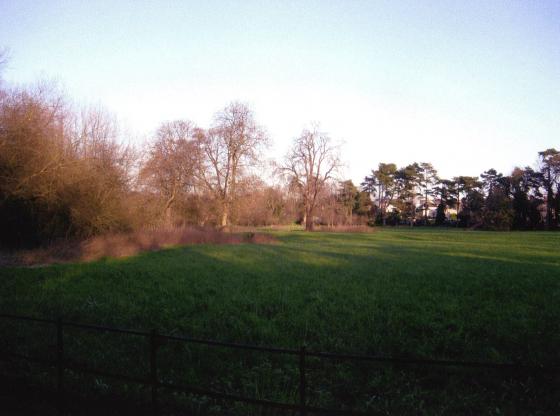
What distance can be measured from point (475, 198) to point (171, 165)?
5770 centimetres

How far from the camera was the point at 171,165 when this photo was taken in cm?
4275

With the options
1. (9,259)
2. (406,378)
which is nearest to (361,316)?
(406,378)

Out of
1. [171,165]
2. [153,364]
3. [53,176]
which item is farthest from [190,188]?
[153,364]

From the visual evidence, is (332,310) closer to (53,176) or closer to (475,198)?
(53,176)

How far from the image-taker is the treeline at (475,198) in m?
63.8

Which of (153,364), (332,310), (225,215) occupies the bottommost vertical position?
(332,310)

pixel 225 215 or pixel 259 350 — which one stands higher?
pixel 225 215

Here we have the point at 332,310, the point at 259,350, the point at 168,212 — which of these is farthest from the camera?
the point at 168,212

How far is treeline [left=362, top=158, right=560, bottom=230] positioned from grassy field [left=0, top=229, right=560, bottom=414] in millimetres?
55777

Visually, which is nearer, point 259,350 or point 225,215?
point 259,350

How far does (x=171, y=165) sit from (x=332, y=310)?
37253 millimetres

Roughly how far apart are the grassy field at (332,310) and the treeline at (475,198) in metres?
55.8

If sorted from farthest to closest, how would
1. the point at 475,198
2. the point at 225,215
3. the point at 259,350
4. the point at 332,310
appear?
the point at 475,198 → the point at 225,215 → the point at 332,310 → the point at 259,350

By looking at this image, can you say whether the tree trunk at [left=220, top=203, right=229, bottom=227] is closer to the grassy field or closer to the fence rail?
the grassy field
